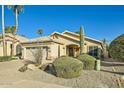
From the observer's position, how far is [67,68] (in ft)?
41.4

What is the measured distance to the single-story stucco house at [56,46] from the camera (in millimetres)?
24366

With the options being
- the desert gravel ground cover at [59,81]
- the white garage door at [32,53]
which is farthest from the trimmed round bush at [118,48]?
the white garage door at [32,53]

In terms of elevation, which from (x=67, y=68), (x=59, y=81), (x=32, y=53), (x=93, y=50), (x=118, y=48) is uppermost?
(x=118, y=48)

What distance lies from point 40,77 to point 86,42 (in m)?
15.4

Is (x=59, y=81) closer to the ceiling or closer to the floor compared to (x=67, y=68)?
closer to the floor

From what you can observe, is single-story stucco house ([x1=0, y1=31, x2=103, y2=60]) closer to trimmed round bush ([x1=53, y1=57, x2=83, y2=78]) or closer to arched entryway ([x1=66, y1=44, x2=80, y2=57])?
arched entryway ([x1=66, y1=44, x2=80, y2=57])

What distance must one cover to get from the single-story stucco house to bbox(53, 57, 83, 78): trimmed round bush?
36.3ft

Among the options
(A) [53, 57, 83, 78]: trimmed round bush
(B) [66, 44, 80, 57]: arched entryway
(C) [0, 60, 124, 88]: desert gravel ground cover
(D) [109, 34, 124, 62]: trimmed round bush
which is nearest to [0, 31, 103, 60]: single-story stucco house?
(B) [66, 44, 80, 57]: arched entryway

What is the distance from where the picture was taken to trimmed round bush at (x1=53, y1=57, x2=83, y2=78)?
12602mm

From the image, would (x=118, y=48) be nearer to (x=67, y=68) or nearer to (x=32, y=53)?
(x=67, y=68)

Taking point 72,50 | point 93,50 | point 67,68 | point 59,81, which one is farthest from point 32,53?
point 59,81

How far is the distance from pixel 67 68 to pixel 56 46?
1288 centimetres

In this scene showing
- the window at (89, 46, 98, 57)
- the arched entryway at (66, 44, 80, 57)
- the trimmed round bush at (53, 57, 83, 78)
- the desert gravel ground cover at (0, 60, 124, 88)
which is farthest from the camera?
the arched entryway at (66, 44, 80, 57)
